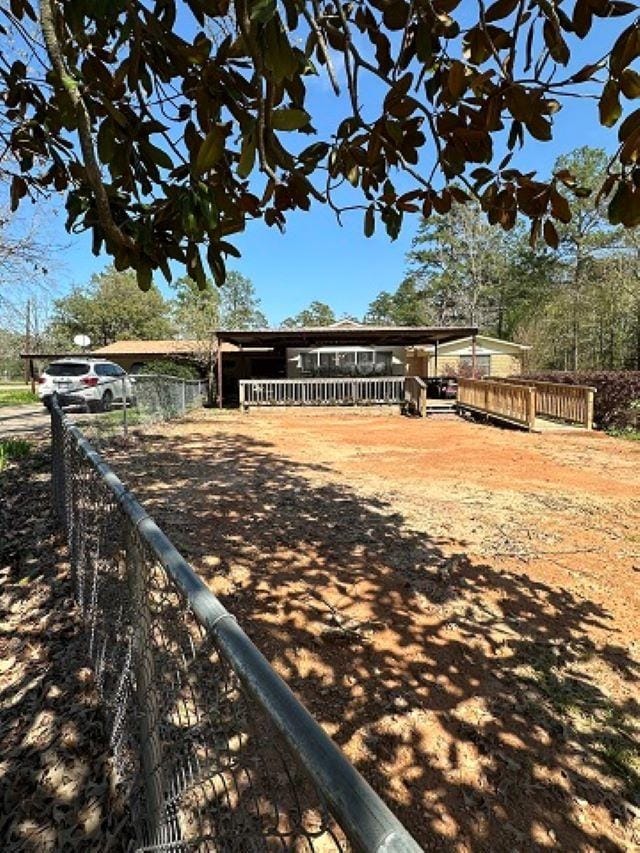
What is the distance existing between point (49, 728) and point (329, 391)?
18.5m

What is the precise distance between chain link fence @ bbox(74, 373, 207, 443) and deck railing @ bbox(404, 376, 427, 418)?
25.5ft

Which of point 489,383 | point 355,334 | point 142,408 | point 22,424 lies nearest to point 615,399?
point 489,383

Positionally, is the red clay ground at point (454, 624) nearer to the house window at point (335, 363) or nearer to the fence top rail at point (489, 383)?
the fence top rail at point (489, 383)

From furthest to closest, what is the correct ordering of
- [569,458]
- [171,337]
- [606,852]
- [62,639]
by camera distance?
[171,337] → [569,458] → [62,639] → [606,852]

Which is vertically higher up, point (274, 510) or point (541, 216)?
point (541, 216)

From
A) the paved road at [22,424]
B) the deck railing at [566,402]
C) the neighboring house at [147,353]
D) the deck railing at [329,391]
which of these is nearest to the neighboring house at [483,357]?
the deck railing at [329,391]

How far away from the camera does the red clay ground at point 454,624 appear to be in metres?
2.34

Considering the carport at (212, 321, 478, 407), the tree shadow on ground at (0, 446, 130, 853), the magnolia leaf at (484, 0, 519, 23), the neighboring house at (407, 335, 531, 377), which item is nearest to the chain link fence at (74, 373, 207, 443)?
the carport at (212, 321, 478, 407)

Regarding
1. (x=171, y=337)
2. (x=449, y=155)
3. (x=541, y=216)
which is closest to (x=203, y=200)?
(x=449, y=155)

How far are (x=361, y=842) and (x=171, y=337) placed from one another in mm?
53750

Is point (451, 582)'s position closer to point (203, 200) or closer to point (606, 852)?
point (606, 852)

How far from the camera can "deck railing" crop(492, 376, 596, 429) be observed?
13734 millimetres

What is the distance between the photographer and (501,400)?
15594 mm

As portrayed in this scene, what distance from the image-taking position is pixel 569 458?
9945 mm
